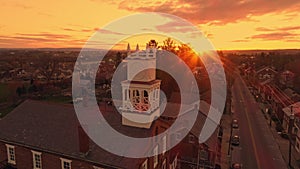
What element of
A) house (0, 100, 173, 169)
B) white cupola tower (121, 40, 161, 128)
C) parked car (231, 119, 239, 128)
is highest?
white cupola tower (121, 40, 161, 128)

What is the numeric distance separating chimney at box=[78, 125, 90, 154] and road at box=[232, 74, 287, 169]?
19.6 m

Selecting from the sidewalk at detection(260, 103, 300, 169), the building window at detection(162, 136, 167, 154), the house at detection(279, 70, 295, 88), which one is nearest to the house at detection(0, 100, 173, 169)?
the building window at detection(162, 136, 167, 154)

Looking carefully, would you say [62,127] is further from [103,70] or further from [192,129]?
[103,70]

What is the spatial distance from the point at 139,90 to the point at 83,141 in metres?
4.95

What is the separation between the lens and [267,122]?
4706cm

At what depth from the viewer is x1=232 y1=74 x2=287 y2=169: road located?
2962 cm

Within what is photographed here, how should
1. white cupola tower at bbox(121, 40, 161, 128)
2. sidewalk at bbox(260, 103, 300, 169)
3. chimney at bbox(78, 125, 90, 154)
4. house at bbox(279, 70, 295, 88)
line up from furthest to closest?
1. house at bbox(279, 70, 295, 88)
2. sidewalk at bbox(260, 103, 300, 169)
3. white cupola tower at bbox(121, 40, 161, 128)
4. chimney at bbox(78, 125, 90, 154)

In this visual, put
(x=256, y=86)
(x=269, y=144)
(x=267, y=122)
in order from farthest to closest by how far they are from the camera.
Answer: (x=256, y=86)
(x=267, y=122)
(x=269, y=144)

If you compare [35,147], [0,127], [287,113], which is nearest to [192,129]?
[35,147]

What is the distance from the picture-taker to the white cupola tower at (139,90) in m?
17.3

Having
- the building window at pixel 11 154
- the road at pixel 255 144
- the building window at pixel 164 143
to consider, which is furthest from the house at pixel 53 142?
the road at pixel 255 144

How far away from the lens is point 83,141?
51.7ft

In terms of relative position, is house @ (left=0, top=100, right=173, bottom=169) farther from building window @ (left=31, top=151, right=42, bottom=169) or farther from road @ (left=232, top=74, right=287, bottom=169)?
road @ (left=232, top=74, right=287, bottom=169)

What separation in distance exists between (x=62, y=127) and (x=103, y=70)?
76837mm
